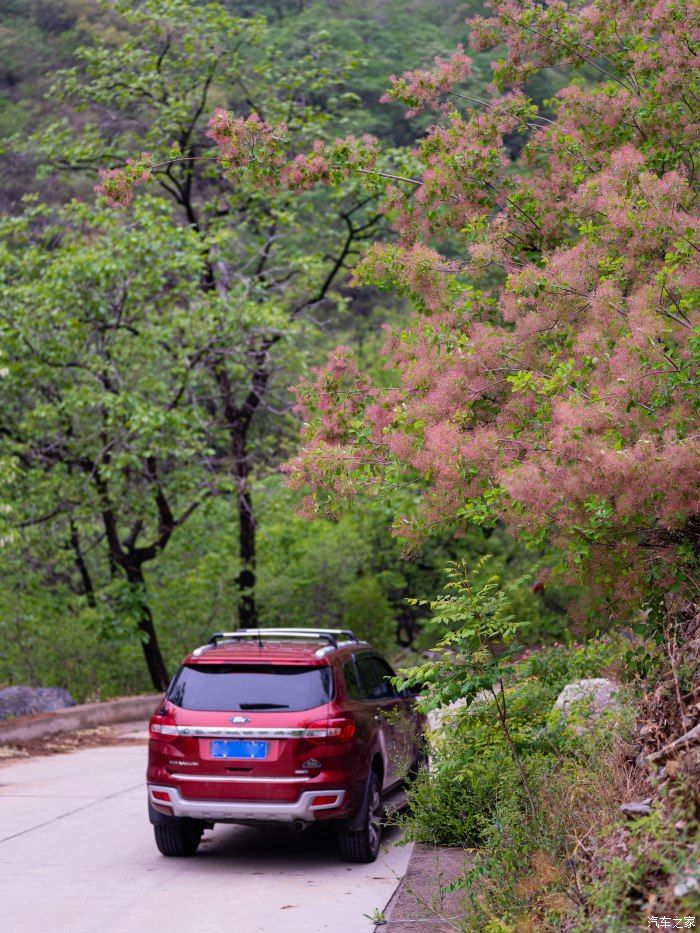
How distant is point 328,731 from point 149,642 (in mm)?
15007

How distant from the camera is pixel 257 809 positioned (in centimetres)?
855

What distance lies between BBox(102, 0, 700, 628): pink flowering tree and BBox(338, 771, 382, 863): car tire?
84.8 inches

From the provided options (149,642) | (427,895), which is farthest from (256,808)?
(149,642)

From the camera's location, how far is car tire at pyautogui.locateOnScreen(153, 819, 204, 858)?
362 inches

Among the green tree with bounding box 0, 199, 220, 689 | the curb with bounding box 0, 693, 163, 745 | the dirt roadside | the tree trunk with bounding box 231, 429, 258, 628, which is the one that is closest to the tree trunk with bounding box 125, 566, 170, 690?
the green tree with bounding box 0, 199, 220, 689

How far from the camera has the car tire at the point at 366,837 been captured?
29.7 feet

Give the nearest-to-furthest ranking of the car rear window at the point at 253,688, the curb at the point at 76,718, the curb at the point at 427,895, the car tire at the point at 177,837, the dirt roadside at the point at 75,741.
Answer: the curb at the point at 427,895 → the car rear window at the point at 253,688 → the car tire at the point at 177,837 → the dirt roadside at the point at 75,741 → the curb at the point at 76,718

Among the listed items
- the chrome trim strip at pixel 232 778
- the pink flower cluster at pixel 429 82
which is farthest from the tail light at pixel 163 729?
the pink flower cluster at pixel 429 82

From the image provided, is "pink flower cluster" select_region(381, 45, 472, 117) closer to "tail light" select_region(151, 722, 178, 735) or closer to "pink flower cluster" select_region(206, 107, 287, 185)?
"pink flower cluster" select_region(206, 107, 287, 185)

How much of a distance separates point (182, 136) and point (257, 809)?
16.9 meters

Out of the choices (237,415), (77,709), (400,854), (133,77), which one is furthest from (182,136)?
(400,854)

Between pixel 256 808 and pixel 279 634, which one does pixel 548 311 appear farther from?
pixel 256 808

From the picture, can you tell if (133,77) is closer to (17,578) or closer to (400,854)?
(17,578)

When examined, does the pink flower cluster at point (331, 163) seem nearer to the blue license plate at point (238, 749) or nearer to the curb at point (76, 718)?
the blue license plate at point (238, 749)
